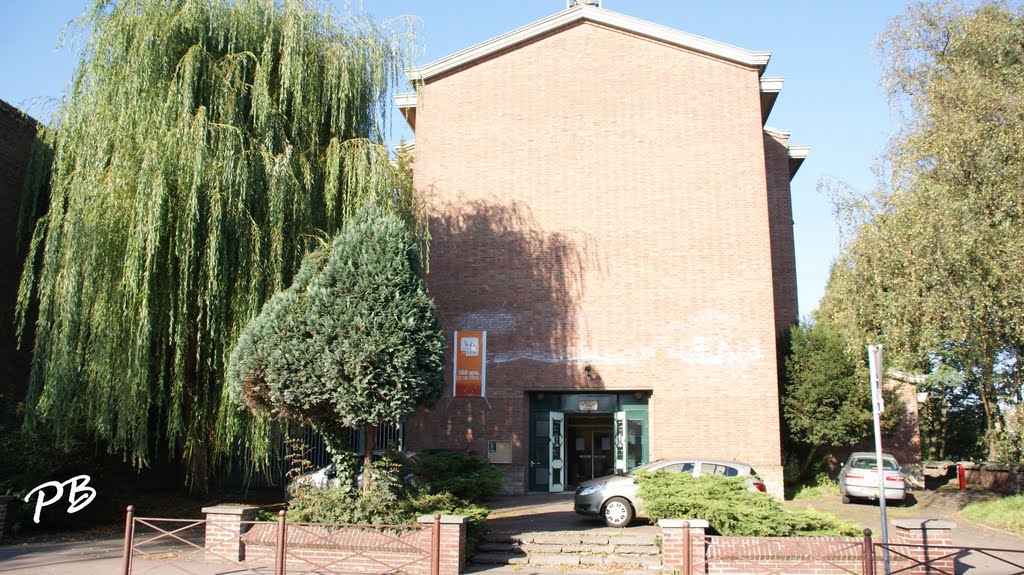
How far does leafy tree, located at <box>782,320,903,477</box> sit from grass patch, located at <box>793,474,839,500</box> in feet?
4.08

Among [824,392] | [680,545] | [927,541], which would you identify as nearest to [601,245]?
[824,392]

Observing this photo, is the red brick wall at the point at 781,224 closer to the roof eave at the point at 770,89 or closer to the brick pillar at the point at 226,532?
the roof eave at the point at 770,89

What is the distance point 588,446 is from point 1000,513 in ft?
32.2

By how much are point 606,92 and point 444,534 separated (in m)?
14.6

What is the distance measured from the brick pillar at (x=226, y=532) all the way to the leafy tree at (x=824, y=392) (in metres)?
15.0

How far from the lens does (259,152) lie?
13.5 m

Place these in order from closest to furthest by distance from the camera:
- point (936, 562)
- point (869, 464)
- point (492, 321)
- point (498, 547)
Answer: point (936, 562), point (498, 547), point (869, 464), point (492, 321)

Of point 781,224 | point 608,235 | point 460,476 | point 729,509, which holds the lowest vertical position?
point 729,509

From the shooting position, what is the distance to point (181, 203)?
12.6m

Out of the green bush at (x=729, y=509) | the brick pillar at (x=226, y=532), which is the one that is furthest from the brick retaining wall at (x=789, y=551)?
the brick pillar at (x=226, y=532)

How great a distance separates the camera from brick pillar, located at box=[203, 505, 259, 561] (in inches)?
443

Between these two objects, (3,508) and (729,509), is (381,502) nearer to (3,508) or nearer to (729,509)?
(729,509)

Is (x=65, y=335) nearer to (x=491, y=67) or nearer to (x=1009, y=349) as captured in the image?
(x=491, y=67)

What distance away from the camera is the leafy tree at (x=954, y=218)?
50.0ft
